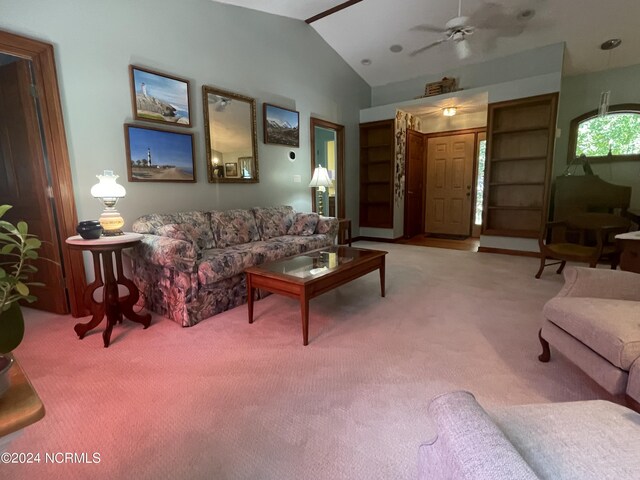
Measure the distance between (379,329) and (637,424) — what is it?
159cm

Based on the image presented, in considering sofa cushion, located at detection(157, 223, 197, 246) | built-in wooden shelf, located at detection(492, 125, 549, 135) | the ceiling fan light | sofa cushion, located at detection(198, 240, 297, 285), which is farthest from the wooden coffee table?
the ceiling fan light

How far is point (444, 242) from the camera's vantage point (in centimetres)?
594

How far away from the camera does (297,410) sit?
5.03 ft

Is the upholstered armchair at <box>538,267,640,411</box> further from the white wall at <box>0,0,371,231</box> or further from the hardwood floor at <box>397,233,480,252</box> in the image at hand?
the hardwood floor at <box>397,233,480,252</box>

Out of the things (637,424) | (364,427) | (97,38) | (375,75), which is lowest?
(364,427)

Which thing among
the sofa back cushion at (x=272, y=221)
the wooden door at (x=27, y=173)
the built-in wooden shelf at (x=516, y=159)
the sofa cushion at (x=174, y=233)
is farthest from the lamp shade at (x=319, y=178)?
the wooden door at (x=27, y=173)

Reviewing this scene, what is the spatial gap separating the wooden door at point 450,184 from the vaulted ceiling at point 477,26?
5.78 feet

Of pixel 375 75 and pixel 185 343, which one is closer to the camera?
pixel 185 343

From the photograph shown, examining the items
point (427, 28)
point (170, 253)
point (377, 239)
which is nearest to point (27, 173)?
point (170, 253)

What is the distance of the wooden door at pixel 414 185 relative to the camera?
623cm

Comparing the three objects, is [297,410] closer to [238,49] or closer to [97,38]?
[97,38]

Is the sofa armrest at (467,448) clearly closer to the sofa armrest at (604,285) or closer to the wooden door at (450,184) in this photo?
the sofa armrest at (604,285)

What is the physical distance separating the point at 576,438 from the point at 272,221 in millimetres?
3346

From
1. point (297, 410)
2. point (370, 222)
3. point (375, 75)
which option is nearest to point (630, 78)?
point (375, 75)
